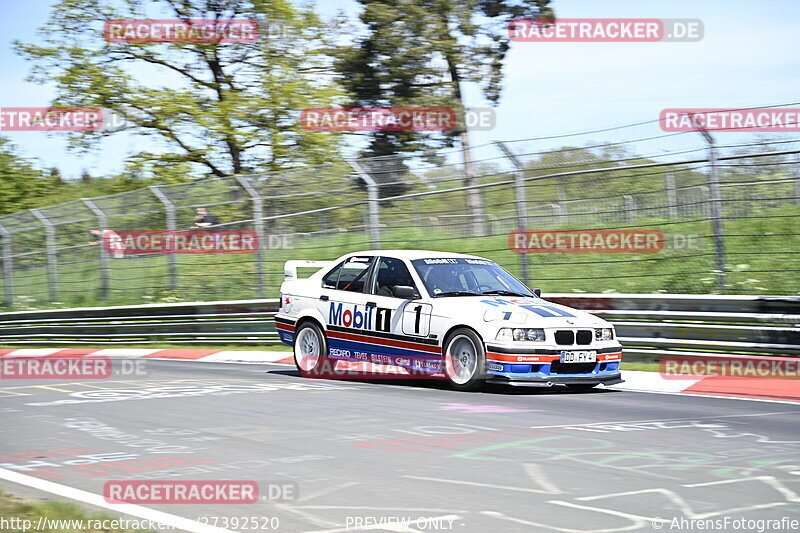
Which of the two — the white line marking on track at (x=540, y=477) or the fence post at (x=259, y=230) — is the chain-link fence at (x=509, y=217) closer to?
the fence post at (x=259, y=230)

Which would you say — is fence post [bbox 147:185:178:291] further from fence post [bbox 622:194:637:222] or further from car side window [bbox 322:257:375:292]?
fence post [bbox 622:194:637:222]

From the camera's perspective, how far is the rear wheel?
1237 cm

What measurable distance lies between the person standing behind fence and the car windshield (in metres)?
9.10

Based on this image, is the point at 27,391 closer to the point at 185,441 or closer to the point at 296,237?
the point at 185,441

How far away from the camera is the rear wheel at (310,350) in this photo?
40.6 feet

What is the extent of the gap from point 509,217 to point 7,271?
663 inches

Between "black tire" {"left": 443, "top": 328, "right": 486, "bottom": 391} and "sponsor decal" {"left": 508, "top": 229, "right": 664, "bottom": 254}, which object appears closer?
"black tire" {"left": 443, "top": 328, "right": 486, "bottom": 391}

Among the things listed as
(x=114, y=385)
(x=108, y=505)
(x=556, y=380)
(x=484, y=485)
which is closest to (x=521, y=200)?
(x=556, y=380)

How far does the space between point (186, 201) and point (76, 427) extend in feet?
40.0

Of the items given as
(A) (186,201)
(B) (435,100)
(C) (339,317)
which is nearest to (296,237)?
(A) (186,201)

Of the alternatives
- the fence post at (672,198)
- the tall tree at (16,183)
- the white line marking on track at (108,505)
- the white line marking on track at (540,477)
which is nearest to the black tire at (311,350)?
the fence post at (672,198)

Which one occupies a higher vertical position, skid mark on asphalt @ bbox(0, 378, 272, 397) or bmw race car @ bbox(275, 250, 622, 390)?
bmw race car @ bbox(275, 250, 622, 390)

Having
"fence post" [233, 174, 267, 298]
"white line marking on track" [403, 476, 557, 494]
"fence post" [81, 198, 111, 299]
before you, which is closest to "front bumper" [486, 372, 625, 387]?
"white line marking on track" [403, 476, 557, 494]

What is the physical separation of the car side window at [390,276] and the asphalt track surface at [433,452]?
120cm
